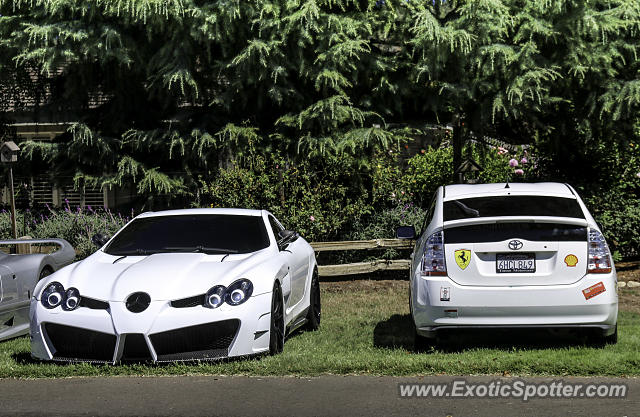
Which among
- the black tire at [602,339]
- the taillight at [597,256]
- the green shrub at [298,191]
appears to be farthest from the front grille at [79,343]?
the green shrub at [298,191]

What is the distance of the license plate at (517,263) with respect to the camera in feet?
26.3

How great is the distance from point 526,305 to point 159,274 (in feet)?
10.7

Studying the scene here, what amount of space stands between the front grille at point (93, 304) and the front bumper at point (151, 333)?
0.12 ft

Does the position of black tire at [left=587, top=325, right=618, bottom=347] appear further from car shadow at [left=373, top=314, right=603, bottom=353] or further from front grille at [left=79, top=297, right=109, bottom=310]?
front grille at [left=79, top=297, right=109, bottom=310]

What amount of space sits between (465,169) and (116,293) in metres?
9.37

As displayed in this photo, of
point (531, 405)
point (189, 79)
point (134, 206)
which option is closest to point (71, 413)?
point (531, 405)

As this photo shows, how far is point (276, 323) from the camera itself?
8484 millimetres

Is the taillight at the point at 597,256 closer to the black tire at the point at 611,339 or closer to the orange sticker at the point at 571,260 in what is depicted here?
the orange sticker at the point at 571,260

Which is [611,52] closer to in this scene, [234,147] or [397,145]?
[397,145]

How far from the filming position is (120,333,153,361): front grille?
25.4 feet

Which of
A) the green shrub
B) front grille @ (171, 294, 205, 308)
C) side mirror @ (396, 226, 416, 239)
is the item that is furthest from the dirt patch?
front grille @ (171, 294, 205, 308)

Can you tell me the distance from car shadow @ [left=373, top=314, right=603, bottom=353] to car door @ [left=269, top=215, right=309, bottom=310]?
951mm

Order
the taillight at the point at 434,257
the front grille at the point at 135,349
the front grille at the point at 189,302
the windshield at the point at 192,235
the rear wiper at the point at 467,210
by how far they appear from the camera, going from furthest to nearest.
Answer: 1. the windshield at the point at 192,235
2. the rear wiper at the point at 467,210
3. the taillight at the point at 434,257
4. the front grille at the point at 189,302
5. the front grille at the point at 135,349

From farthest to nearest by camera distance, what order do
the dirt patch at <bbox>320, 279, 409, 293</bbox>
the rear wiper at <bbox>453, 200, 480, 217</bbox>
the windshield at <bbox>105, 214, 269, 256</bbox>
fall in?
the dirt patch at <bbox>320, 279, 409, 293</bbox> → the windshield at <bbox>105, 214, 269, 256</bbox> → the rear wiper at <bbox>453, 200, 480, 217</bbox>
